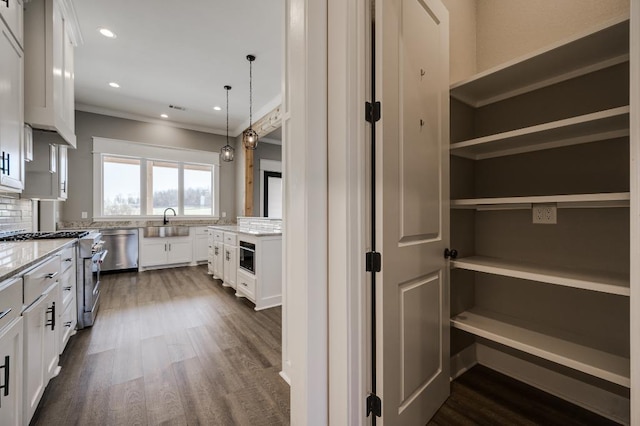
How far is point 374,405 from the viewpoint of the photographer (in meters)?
1.29

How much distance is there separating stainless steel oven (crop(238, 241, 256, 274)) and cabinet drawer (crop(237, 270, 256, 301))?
9 cm

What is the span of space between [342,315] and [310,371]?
0.98 feet

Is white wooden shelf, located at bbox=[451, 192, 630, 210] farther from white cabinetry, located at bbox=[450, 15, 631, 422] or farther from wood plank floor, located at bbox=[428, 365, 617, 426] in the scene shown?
wood plank floor, located at bbox=[428, 365, 617, 426]

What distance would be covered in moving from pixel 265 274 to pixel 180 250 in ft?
10.8

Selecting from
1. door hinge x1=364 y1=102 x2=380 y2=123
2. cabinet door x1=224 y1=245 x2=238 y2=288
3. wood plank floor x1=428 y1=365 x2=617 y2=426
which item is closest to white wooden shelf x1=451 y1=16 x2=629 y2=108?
door hinge x1=364 y1=102 x2=380 y2=123

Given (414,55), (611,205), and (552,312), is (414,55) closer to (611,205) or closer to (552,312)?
(611,205)

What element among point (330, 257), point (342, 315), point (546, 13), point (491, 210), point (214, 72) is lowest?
point (342, 315)

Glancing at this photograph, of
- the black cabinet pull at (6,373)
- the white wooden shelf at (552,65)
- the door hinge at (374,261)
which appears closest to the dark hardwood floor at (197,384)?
the black cabinet pull at (6,373)

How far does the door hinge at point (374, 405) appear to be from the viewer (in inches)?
50.2

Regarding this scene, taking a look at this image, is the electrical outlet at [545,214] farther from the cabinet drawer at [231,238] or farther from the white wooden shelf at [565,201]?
the cabinet drawer at [231,238]

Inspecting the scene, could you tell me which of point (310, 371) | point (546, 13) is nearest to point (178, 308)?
point (310, 371)

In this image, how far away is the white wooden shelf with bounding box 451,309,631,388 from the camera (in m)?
1.25

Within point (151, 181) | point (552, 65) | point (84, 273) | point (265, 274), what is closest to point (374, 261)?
point (552, 65)

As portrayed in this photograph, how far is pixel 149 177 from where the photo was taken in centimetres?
575
